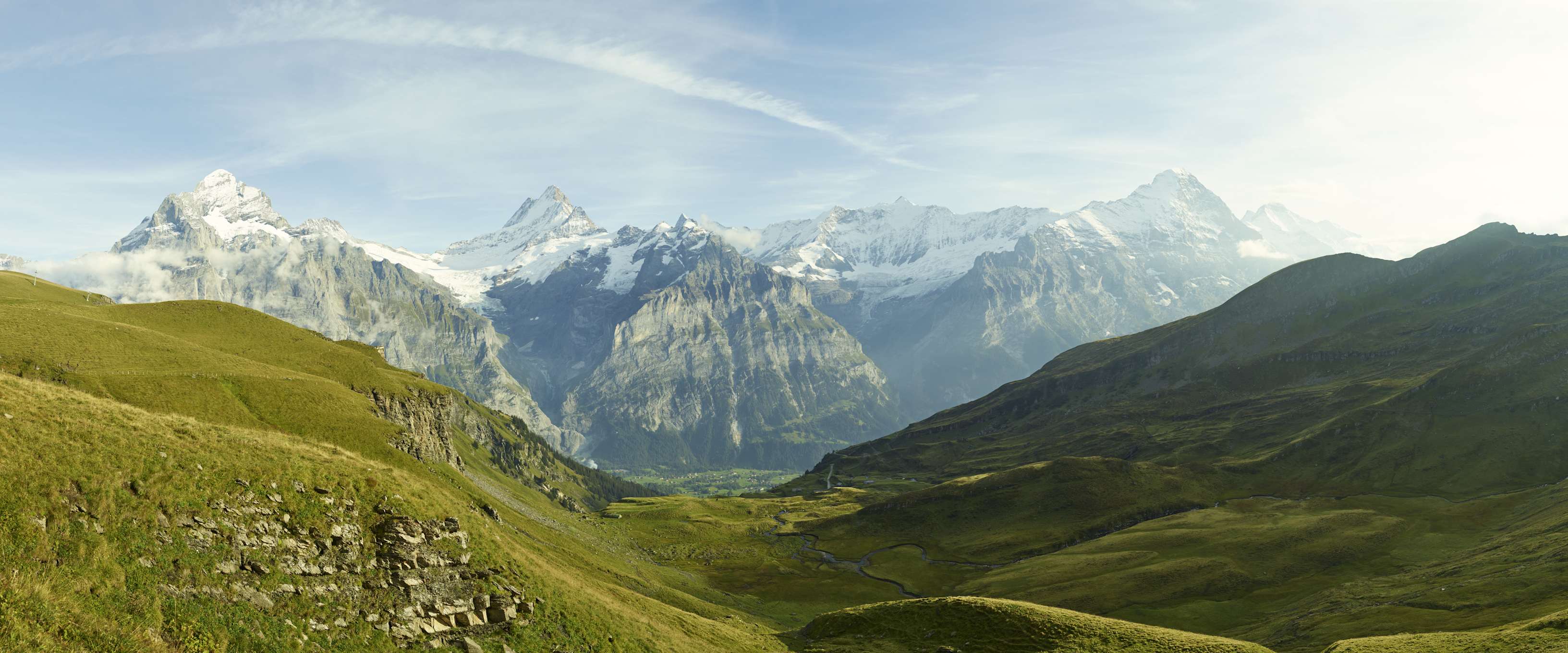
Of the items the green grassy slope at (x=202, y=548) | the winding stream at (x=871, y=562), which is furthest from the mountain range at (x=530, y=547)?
the winding stream at (x=871, y=562)

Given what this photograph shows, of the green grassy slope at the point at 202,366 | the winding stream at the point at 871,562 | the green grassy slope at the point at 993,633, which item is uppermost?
the green grassy slope at the point at 202,366

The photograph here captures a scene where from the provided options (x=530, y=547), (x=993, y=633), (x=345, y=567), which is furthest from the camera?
(x=530, y=547)

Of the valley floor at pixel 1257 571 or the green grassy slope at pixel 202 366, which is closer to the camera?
the valley floor at pixel 1257 571

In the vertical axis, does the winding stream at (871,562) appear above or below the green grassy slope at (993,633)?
below

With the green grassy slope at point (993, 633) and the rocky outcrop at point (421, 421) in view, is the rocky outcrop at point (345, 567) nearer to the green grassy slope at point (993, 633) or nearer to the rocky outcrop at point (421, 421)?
the green grassy slope at point (993, 633)

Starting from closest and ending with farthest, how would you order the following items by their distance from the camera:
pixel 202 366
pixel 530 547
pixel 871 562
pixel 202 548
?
pixel 202 548
pixel 530 547
pixel 202 366
pixel 871 562

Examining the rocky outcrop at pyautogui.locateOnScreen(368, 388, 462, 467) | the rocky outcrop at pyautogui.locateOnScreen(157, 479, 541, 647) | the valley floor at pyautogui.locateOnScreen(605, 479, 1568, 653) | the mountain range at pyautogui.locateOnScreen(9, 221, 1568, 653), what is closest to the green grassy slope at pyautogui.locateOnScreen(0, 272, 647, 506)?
the mountain range at pyautogui.locateOnScreen(9, 221, 1568, 653)

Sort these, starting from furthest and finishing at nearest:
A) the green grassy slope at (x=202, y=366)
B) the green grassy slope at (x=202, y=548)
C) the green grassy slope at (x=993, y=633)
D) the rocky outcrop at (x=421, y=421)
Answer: the rocky outcrop at (x=421, y=421), the green grassy slope at (x=202, y=366), the green grassy slope at (x=993, y=633), the green grassy slope at (x=202, y=548)

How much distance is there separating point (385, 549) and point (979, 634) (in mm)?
52173

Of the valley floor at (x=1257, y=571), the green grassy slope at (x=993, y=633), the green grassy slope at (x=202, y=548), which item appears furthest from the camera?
the valley floor at (x=1257, y=571)

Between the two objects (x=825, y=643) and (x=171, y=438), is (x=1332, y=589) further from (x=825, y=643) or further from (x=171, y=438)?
(x=171, y=438)

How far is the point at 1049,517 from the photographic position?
609 ft

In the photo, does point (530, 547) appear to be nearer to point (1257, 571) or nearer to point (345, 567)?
point (345, 567)

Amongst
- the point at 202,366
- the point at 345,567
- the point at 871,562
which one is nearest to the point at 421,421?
the point at 202,366
